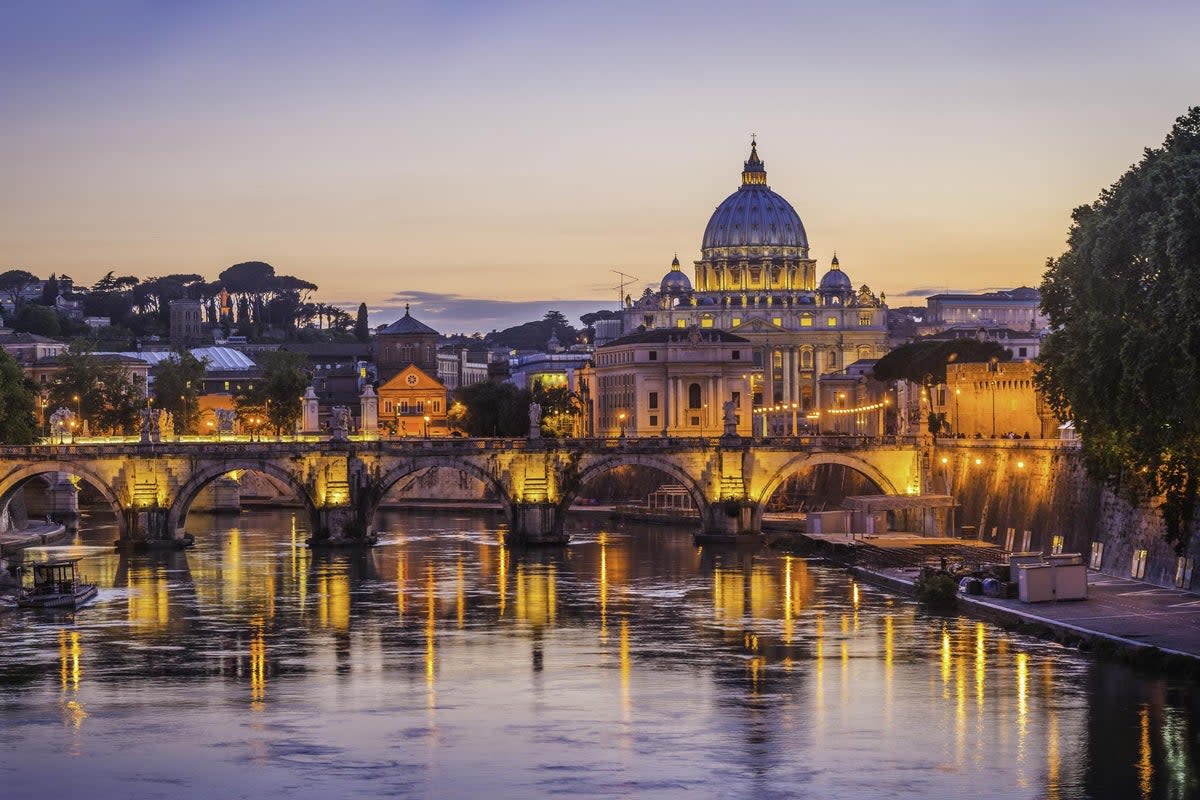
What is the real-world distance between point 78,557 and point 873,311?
397ft

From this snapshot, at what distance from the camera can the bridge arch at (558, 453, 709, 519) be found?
283 ft

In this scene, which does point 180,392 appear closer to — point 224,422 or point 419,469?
point 224,422

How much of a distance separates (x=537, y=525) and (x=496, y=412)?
48838 mm

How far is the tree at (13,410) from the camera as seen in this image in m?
94.1

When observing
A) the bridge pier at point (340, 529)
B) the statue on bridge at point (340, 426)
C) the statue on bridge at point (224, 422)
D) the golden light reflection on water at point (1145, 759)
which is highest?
the statue on bridge at point (224, 422)

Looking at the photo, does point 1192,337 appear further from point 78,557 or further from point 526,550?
point 78,557

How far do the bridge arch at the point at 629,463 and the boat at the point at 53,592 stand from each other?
26.2m

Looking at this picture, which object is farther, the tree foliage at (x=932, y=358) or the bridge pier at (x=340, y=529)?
the tree foliage at (x=932, y=358)

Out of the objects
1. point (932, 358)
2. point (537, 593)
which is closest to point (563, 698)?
point (537, 593)

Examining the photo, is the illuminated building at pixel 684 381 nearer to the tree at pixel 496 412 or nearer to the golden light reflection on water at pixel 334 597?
the tree at pixel 496 412

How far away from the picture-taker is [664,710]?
43625 mm

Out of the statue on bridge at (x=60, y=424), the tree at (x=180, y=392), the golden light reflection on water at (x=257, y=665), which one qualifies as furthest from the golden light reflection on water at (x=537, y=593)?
the tree at (x=180, y=392)

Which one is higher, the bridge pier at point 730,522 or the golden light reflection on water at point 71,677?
the bridge pier at point 730,522

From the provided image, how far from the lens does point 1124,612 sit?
51094mm
